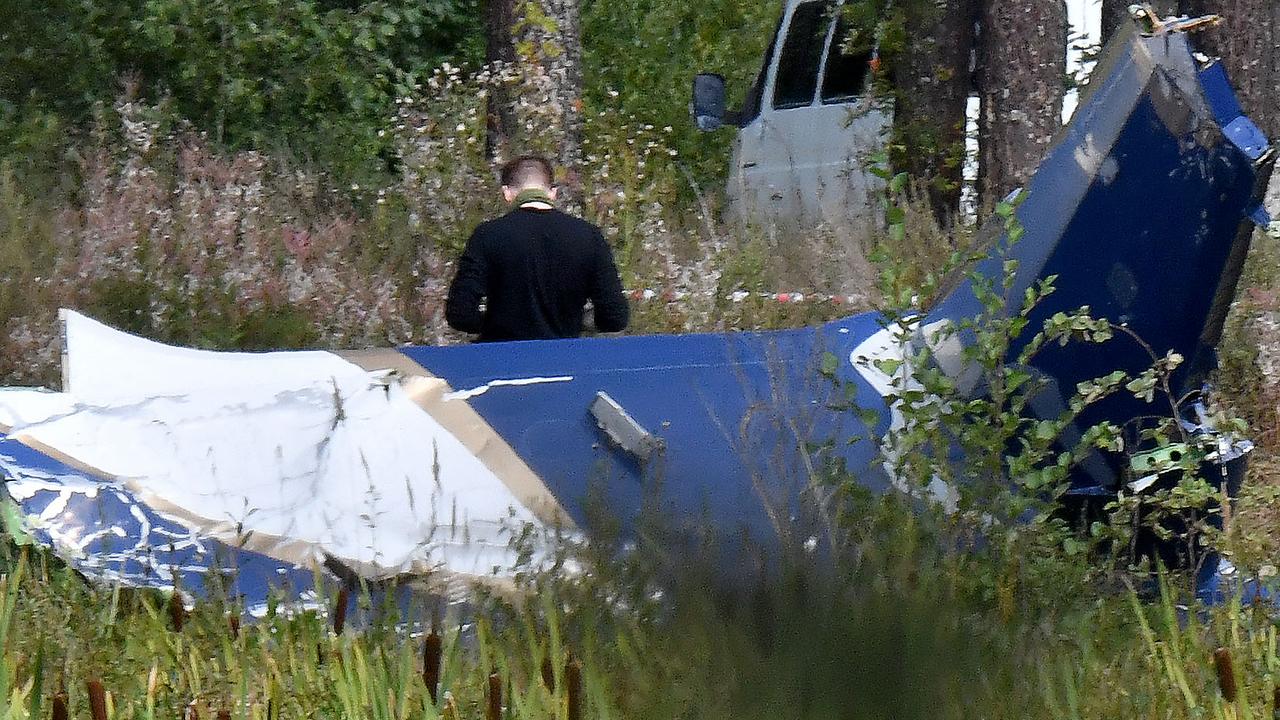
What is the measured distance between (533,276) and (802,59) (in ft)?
15.9

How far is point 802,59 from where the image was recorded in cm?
1047

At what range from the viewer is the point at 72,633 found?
360 centimetres

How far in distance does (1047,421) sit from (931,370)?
0.28m

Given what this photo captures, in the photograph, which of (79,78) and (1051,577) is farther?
(79,78)

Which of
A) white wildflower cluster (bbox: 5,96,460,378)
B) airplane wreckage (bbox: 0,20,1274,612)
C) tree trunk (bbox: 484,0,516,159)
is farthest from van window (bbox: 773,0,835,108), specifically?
airplane wreckage (bbox: 0,20,1274,612)

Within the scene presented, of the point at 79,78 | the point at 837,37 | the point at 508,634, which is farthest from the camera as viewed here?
the point at 79,78

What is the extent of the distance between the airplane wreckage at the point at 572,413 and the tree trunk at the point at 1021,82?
4.40 m

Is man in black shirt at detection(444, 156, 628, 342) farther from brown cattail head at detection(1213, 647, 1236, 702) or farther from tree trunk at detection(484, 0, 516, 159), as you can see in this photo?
brown cattail head at detection(1213, 647, 1236, 702)

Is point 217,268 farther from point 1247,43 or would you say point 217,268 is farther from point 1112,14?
point 1247,43

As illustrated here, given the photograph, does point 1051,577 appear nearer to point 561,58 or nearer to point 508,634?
point 508,634

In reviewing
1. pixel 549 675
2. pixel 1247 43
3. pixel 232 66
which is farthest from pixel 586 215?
pixel 232 66

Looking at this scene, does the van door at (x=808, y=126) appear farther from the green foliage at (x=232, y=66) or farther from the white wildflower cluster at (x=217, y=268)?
the green foliage at (x=232, y=66)

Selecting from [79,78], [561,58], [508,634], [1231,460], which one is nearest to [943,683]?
[508,634]

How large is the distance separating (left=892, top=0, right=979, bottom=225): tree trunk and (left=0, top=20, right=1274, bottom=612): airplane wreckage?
16.9 feet
